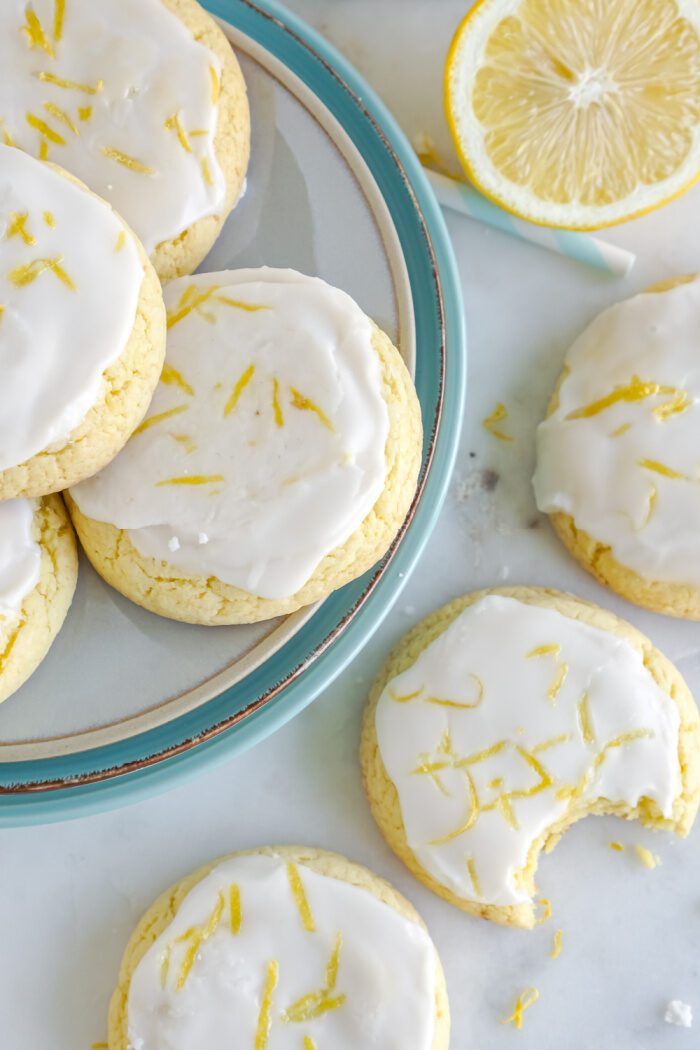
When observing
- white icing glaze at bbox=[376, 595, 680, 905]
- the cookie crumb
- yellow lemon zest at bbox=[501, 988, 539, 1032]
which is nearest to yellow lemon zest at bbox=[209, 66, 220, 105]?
white icing glaze at bbox=[376, 595, 680, 905]

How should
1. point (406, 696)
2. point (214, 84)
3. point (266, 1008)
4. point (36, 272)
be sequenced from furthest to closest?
1. point (406, 696)
2. point (266, 1008)
3. point (214, 84)
4. point (36, 272)

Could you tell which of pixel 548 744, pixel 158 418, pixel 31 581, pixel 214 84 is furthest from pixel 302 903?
pixel 214 84

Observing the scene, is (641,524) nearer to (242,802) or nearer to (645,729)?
(645,729)

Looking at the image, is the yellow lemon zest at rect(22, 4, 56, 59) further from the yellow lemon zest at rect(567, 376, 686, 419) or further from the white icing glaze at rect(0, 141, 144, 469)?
the yellow lemon zest at rect(567, 376, 686, 419)

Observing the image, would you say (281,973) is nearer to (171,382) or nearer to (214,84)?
(171,382)

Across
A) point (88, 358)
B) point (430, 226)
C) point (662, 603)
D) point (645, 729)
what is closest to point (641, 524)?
point (662, 603)

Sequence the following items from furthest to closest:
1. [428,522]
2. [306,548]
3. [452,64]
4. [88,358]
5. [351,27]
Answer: [351,27] → [452,64] → [428,522] → [306,548] → [88,358]

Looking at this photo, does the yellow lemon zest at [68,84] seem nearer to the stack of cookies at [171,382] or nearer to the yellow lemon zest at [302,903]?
the stack of cookies at [171,382]
